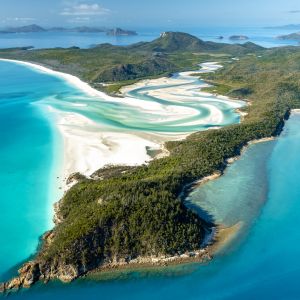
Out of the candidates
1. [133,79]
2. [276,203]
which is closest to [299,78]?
[133,79]

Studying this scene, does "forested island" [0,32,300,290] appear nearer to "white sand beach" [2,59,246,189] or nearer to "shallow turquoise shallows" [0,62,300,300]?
"shallow turquoise shallows" [0,62,300,300]

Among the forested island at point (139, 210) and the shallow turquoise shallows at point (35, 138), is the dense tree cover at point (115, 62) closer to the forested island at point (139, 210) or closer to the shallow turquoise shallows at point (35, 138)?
the shallow turquoise shallows at point (35, 138)

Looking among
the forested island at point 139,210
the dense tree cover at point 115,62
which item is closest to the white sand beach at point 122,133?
the forested island at point 139,210

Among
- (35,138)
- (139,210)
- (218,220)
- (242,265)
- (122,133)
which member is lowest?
(35,138)

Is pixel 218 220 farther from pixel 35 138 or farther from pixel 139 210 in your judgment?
pixel 35 138

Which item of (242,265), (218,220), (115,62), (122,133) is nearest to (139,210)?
(218,220)

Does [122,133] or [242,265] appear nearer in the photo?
[242,265]
